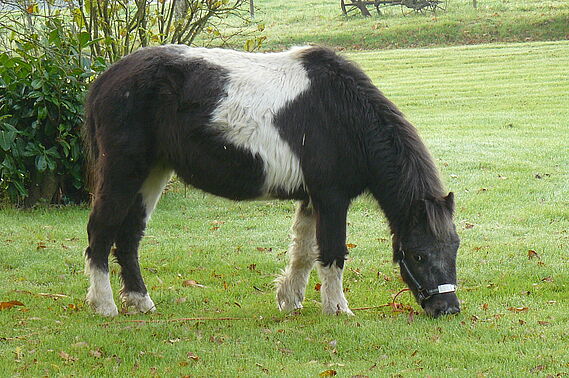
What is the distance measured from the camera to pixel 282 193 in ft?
20.4

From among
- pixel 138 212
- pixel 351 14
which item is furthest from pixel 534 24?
pixel 138 212

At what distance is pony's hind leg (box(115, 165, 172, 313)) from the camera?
6496 mm

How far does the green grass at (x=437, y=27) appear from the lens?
3084cm

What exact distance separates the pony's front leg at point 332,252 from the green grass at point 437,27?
24.7 metres

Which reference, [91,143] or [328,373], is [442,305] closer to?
[328,373]

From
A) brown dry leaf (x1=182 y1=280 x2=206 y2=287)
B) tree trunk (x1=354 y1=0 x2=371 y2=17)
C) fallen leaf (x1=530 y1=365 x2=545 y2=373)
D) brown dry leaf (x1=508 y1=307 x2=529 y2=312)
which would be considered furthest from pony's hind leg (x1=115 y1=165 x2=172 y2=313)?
tree trunk (x1=354 y1=0 x2=371 y2=17)

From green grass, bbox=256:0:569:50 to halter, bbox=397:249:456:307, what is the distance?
24811mm

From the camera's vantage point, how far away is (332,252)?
241 inches

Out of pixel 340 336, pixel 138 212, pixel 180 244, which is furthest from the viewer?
pixel 180 244

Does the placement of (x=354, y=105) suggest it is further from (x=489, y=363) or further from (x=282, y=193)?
(x=489, y=363)

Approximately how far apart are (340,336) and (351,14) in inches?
1331

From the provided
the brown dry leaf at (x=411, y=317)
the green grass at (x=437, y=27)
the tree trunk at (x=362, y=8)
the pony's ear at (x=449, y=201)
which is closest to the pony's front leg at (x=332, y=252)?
the brown dry leaf at (x=411, y=317)

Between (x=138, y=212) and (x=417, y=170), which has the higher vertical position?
(x=417, y=170)

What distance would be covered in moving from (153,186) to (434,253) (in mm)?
2370
